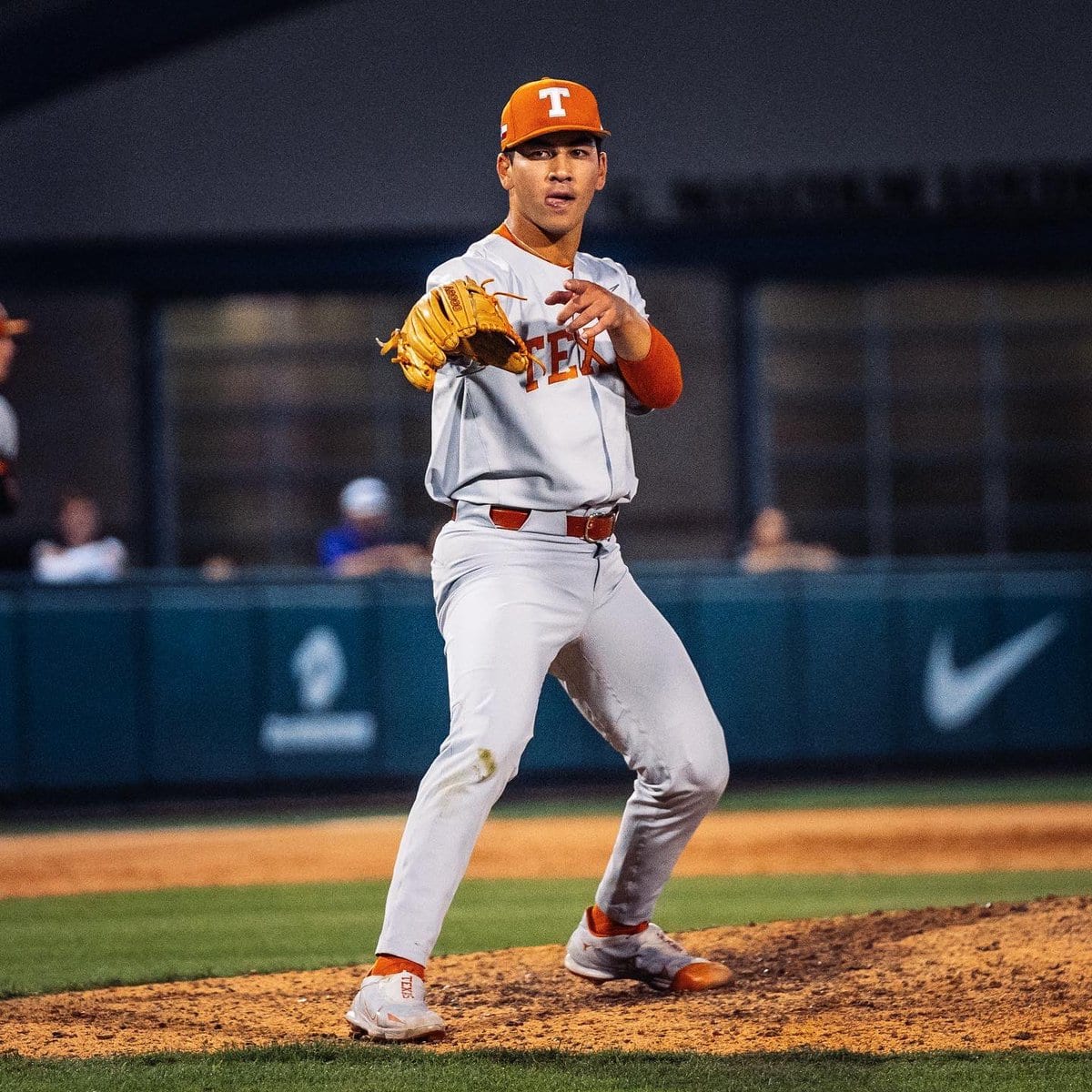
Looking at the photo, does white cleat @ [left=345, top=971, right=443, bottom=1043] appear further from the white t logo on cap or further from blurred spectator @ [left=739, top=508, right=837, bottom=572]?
blurred spectator @ [left=739, top=508, right=837, bottom=572]

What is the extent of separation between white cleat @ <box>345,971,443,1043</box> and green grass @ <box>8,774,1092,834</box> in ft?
18.8

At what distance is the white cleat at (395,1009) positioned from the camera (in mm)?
3562

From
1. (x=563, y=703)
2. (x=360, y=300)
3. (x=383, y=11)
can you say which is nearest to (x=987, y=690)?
(x=563, y=703)

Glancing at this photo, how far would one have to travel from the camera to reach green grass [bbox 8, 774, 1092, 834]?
9484mm

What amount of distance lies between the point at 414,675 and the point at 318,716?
597mm

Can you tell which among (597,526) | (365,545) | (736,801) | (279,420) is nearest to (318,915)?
(597,526)

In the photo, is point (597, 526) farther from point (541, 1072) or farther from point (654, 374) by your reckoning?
point (541, 1072)

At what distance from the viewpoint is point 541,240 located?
3.86 meters

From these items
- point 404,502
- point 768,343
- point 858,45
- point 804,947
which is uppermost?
point 858,45

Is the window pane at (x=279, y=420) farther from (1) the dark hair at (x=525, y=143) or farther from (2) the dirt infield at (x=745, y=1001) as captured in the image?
(1) the dark hair at (x=525, y=143)

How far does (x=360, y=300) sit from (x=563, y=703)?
6222mm

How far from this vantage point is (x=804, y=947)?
4.74 meters

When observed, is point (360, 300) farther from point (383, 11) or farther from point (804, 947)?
point (804, 947)

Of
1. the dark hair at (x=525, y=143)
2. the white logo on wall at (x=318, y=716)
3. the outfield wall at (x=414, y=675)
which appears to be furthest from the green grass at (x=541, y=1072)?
the white logo on wall at (x=318, y=716)
